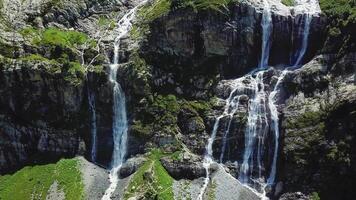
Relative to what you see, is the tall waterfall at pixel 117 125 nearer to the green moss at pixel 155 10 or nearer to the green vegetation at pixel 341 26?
the green moss at pixel 155 10

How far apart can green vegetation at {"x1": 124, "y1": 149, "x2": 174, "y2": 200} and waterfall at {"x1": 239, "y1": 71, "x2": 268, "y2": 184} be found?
11784 millimetres

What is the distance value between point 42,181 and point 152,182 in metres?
17.6

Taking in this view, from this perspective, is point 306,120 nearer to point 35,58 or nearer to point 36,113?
point 36,113

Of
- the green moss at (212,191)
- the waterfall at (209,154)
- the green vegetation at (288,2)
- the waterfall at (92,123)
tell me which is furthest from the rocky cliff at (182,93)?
the green vegetation at (288,2)

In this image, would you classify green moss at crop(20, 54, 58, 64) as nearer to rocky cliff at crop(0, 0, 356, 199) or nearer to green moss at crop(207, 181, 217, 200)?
rocky cliff at crop(0, 0, 356, 199)

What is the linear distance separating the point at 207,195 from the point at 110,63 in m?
30.9

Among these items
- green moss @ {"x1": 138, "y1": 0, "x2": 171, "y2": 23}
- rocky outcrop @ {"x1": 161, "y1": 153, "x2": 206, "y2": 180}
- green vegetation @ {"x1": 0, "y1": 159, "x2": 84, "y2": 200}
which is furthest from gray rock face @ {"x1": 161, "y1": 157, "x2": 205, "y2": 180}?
green moss @ {"x1": 138, "y1": 0, "x2": 171, "y2": 23}

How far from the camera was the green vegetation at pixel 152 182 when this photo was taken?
85000 mm

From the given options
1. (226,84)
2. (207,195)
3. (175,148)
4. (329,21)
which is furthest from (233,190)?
(329,21)

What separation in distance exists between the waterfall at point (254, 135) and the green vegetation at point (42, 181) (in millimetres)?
25519

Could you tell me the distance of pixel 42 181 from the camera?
296 feet

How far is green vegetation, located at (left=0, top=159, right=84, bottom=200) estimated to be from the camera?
88.0 metres

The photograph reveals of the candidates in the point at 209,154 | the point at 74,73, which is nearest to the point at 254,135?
the point at 209,154

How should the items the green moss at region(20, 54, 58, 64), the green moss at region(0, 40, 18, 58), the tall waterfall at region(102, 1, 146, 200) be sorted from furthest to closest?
the green moss at region(0, 40, 18, 58) < the green moss at region(20, 54, 58, 64) < the tall waterfall at region(102, 1, 146, 200)
